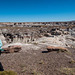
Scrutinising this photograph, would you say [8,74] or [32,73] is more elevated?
[8,74]

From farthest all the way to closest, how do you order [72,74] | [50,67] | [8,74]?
[50,67], [72,74], [8,74]

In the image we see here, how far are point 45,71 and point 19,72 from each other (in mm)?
1903

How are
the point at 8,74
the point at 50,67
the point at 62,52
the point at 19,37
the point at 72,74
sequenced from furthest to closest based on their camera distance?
1. the point at 19,37
2. the point at 62,52
3. the point at 50,67
4. the point at 72,74
5. the point at 8,74

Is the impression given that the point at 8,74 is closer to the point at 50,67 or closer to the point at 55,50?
the point at 50,67

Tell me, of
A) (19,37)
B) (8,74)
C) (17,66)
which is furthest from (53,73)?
(19,37)

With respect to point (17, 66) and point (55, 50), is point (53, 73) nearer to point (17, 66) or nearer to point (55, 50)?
point (17, 66)

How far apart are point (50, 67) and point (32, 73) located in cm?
179

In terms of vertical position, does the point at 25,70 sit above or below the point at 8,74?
below

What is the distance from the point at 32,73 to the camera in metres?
7.64

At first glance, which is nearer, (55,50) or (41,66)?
(41,66)

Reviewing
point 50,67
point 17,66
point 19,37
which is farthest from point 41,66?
point 19,37

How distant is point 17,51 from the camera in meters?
13.0

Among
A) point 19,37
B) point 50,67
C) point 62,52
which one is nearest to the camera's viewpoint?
point 50,67

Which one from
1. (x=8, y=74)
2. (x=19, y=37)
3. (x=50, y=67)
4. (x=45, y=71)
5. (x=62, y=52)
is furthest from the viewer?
(x=19, y=37)
